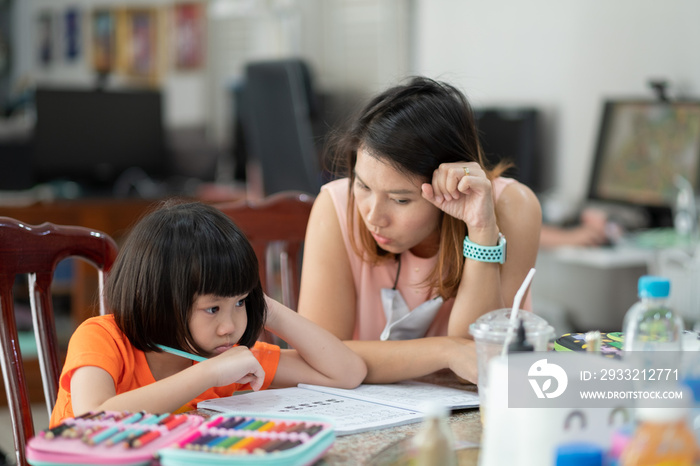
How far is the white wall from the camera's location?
9.45 feet

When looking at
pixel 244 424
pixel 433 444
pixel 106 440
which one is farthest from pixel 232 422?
pixel 433 444

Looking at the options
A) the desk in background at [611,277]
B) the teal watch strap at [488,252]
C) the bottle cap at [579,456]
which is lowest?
the desk in background at [611,277]

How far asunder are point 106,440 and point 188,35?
5.39 m

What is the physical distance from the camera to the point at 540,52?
3.51 meters

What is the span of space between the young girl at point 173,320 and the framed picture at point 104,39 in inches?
224

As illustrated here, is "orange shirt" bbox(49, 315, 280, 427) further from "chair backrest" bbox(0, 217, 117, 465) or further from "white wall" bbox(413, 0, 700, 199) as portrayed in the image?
"white wall" bbox(413, 0, 700, 199)

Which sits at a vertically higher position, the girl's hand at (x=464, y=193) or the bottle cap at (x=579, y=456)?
the girl's hand at (x=464, y=193)

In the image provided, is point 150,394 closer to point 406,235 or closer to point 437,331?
point 406,235

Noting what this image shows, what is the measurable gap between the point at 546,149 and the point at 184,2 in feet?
11.0

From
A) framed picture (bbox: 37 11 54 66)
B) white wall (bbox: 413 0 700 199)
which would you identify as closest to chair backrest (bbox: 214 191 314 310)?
white wall (bbox: 413 0 700 199)

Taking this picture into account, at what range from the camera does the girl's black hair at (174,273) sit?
38.1 inches

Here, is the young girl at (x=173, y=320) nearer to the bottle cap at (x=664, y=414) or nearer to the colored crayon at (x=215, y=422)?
the colored crayon at (x=215, y=422)

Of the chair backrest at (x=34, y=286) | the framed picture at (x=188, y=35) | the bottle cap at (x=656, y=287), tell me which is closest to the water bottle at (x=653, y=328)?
the bottle cap at (x=656, y=287)

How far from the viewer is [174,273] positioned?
972mm
